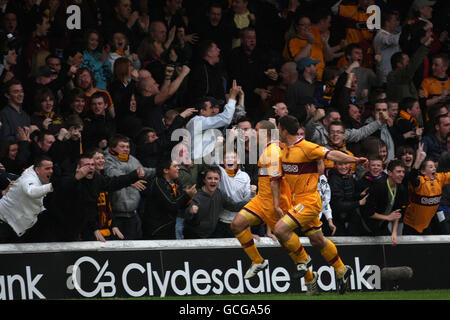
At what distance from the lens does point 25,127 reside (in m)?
13.9

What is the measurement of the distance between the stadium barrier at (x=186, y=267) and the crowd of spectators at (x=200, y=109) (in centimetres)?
29

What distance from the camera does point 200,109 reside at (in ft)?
48.6

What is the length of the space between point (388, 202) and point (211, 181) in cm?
265

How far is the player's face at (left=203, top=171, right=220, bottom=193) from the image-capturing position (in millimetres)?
13281

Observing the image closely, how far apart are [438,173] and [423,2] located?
21.1 feet

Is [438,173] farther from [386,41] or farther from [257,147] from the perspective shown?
[386,41]

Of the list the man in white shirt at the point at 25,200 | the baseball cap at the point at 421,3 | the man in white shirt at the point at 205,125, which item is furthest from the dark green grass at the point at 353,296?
the baseball cap at the point at 421,3

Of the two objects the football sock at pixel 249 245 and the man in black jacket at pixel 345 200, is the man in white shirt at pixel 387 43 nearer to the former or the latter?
the man in black jacket at pixel 345 200

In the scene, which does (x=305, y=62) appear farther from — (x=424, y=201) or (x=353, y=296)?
(x=353, y=296)

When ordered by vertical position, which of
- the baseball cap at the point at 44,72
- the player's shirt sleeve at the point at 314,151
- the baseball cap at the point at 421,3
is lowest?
the player's shirt sleeve at the point at 314,151

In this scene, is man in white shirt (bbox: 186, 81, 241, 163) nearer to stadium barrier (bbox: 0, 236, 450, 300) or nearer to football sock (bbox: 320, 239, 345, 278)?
stadium barrier (bbox: 0, 236, 450, 300)

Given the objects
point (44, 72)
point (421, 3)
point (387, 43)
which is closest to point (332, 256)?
point (44, 72)

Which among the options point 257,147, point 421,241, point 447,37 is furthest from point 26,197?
point 447,37

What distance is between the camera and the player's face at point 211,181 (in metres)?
13.3
